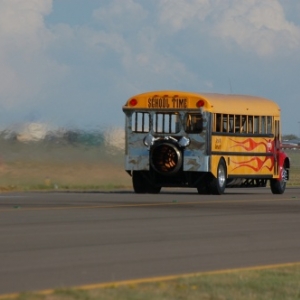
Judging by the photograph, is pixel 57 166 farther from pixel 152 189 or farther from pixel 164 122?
pixel 164 122

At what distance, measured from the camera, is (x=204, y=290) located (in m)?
10.9

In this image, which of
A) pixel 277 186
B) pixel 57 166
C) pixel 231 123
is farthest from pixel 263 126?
pixel 57 166

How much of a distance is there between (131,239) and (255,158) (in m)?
17.1

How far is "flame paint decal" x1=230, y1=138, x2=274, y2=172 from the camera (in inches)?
1272

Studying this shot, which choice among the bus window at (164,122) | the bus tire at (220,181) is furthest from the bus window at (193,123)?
the bus tire at (220,181)

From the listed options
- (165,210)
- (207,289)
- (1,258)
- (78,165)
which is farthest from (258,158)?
(207,289)

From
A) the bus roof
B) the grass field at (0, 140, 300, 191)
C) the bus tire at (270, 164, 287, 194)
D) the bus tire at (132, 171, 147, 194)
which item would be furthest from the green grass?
the grass field at (0, 140, 300, 191)

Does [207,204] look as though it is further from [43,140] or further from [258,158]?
[43,140]

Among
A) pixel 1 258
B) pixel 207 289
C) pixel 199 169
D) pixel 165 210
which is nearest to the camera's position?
pixel 207 289

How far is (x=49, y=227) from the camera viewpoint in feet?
59.2

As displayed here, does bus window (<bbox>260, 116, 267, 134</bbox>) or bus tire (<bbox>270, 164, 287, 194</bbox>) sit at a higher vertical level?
bus window (<bbox>260, 116, 267, 134</bbox>)

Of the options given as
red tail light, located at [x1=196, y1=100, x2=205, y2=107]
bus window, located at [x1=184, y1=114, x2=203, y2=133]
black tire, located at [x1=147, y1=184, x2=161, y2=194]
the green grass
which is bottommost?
the green grass

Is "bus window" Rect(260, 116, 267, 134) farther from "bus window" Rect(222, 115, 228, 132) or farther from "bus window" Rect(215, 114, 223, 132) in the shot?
→ "bus window" Rect(215, 114, 223, 132)

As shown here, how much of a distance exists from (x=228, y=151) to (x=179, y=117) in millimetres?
2002
